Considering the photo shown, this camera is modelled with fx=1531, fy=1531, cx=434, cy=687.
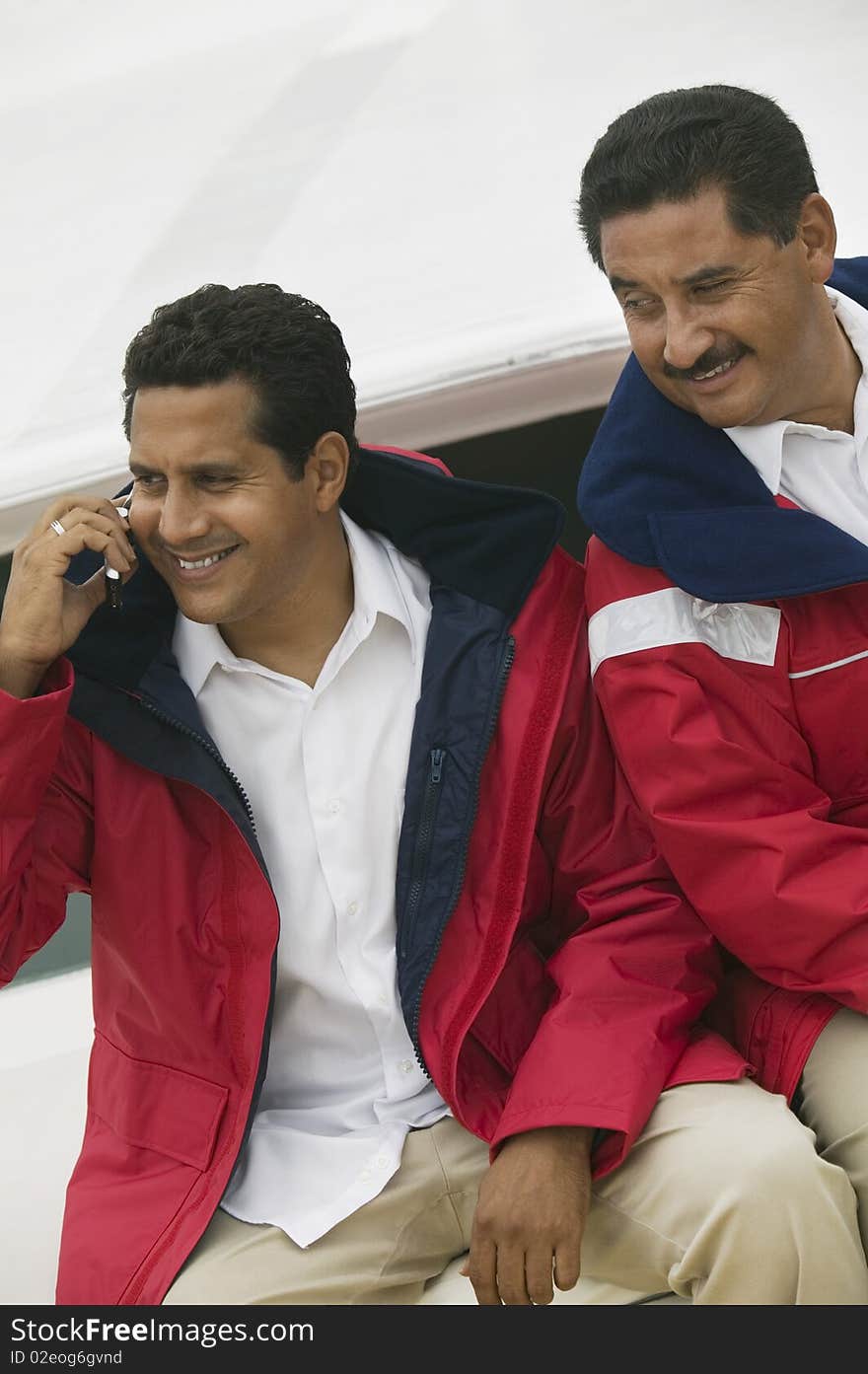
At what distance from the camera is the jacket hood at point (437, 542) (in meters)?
1.47

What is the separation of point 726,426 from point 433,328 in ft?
2.61

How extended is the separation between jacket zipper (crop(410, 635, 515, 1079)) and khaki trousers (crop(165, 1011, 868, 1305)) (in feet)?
0.36

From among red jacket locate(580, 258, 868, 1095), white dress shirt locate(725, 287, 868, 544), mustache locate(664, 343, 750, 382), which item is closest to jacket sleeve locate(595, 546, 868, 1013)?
red jacket locate(580, 258, 868, 1095)

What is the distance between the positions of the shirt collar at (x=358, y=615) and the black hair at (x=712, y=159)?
40 cm

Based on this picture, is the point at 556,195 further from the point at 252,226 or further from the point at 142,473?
the point at 142,473

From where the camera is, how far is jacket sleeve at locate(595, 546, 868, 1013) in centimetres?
137

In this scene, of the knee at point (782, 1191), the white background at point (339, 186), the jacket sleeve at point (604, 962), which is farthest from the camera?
the white background at point (339, 186)

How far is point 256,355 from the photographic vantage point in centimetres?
146

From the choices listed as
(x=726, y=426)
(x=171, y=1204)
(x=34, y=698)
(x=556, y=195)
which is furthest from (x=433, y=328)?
(x=171, y=1204)

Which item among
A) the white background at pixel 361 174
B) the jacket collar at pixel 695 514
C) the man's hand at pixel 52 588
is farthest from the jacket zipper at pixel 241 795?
the white background at pixel 361 174

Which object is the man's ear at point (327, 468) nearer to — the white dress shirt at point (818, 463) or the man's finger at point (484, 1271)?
the white dress shirt at point (818, 463)

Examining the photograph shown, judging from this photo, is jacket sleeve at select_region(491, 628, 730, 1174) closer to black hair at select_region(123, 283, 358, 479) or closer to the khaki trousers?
the khaki trousers

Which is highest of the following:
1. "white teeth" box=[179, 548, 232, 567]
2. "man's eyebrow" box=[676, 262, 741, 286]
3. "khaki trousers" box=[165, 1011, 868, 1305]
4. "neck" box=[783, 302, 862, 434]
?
"man's eyebrow" box=[676, 262, 741, 286]
